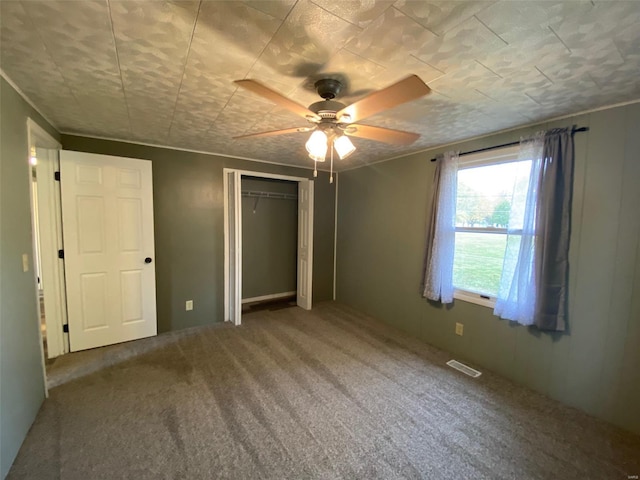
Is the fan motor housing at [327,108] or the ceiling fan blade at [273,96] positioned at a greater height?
the fan motor housing at [327,108]

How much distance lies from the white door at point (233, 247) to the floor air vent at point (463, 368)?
8.54ft

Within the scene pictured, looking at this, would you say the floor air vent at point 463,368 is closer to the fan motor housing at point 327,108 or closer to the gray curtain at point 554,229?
the gray curtain at point 554,229

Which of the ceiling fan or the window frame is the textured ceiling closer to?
the ceiling fan

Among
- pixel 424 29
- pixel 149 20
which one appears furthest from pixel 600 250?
pixel 149 20

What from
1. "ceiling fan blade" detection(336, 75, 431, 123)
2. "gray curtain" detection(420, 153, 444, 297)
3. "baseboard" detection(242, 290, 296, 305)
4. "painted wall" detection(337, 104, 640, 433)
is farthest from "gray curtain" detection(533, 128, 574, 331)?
"baseboard" detection(242, 290, 296, 305)

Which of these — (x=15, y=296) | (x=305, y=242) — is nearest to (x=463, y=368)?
(x=305, y=242)

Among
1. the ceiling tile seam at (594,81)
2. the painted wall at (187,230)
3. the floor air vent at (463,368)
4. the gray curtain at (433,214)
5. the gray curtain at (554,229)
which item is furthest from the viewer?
the painted wall at (187,230)

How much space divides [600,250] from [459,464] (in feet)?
5.95

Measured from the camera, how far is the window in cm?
245

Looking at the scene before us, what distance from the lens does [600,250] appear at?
2002 millimetres

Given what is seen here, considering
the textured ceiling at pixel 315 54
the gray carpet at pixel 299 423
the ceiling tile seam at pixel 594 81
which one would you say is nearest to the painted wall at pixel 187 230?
the gray carpet at pixel 299 423

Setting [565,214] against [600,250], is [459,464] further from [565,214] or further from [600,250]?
[565,214]

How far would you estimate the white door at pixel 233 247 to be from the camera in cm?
351

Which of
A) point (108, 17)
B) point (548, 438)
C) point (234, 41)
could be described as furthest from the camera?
point (548, 438)
